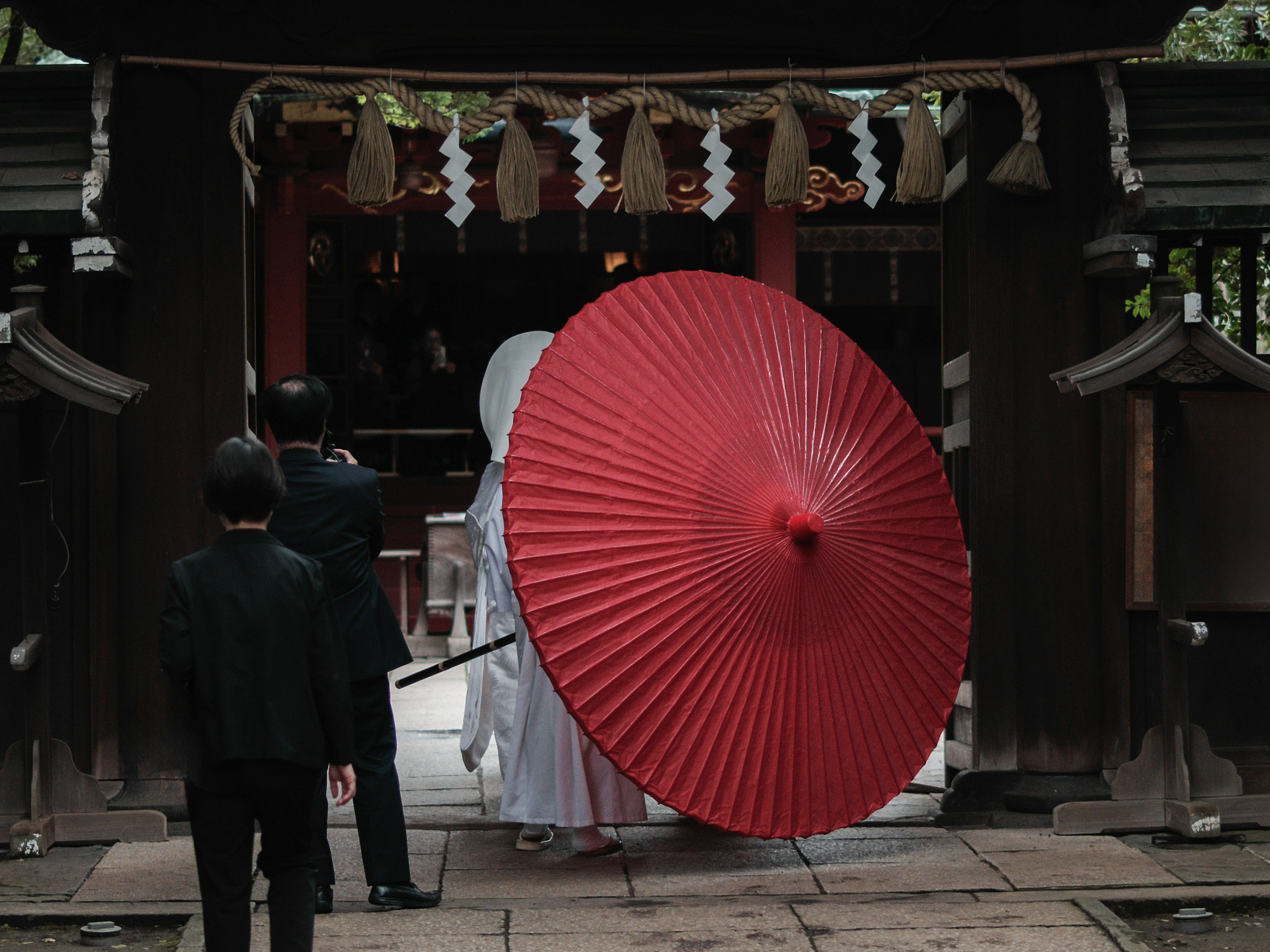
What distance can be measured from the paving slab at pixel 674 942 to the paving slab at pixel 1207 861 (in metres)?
1.57

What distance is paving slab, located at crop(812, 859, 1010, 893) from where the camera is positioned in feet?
16.0

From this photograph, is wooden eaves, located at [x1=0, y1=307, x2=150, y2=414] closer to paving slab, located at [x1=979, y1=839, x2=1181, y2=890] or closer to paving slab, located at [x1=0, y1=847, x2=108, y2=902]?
paving slab, located at [x1=0, y1=847, x2=108, y2=902]

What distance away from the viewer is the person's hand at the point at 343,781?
364 centimetres

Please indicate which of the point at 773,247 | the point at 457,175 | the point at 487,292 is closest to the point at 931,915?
the point at 457,175

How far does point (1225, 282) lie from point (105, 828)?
7073 millimetres

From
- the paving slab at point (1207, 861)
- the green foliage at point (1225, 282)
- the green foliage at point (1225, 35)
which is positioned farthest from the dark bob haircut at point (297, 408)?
the green foliage at point (1225, 35)

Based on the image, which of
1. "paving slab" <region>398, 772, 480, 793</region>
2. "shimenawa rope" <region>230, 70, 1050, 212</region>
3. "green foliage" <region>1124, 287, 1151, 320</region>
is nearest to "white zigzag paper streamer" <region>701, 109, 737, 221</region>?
"shimenawa rope" <region>230, 70, 1050, 212</region>

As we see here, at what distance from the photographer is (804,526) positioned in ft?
14.6

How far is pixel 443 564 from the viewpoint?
12.3m

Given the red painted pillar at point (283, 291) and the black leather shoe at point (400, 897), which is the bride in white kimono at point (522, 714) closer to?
the black leather shoe at point (400, 897)

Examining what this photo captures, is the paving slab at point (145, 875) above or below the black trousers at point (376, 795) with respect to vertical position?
below

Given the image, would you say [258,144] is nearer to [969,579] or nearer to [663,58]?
[663,58]

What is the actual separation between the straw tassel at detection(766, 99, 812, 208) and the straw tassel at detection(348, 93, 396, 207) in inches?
59.3

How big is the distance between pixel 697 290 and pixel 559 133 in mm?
5960
